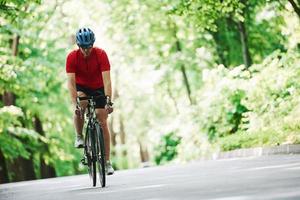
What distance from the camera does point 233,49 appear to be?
31.2m

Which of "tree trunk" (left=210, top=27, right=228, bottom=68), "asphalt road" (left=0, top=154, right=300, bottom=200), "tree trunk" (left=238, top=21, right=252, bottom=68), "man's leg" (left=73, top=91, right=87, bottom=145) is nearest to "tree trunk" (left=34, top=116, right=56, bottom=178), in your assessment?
"tree trunk" (left=210, top=27, right=228, bottom=68)

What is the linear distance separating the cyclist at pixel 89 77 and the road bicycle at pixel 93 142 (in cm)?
12

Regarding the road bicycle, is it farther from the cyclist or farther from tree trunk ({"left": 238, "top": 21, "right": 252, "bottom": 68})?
tree trunk ({"left": 238, "top": 21, "right": 252, "bottom": 68})

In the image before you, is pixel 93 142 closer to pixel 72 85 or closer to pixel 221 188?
pixel 72 85

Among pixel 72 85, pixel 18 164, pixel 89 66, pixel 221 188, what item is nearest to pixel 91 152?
pixel 72 85

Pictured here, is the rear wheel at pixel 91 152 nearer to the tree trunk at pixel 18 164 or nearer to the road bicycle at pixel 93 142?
the road bicycle at pixel 93 142

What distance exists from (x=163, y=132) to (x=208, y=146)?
5.21m

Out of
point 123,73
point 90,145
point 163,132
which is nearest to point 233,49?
point 163,132

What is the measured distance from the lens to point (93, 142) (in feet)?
37.2

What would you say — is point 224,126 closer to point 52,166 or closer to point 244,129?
point 244,129

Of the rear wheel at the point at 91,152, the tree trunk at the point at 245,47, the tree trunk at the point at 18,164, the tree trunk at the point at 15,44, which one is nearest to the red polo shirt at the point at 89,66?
the rear wheel at the point at 91,152

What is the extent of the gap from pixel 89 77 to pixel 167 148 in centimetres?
1817

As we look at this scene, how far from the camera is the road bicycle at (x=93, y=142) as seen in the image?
1118cm

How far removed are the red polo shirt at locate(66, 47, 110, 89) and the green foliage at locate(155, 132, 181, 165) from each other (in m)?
17.5
